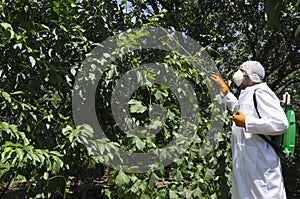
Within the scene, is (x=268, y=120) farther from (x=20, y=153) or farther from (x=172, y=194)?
(x=20, y=153)

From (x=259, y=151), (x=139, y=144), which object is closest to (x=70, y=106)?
(x=139, y=144)

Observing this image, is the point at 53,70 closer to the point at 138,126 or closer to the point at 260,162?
the point at 138,126

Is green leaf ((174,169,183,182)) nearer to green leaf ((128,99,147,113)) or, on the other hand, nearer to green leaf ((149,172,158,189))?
green leaf ((149,172,158,189))

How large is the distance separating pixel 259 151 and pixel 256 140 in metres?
0.07

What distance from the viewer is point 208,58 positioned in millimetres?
3559

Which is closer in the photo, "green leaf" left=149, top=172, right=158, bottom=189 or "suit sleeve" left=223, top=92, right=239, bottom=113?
"green leaf" left=149, top=172, right=158, bottom=189

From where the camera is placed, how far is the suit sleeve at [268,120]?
2.52m

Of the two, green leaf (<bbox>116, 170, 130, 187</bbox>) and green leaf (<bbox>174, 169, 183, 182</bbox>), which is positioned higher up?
green leaf (<bbox>116, 170, 130, 187</bbox>)

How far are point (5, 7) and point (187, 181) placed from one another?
5.87 ft

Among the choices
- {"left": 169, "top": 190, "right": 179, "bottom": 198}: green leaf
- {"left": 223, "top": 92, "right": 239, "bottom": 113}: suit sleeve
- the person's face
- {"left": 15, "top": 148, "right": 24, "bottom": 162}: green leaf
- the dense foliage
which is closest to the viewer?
{"left": 15, "top": 148, "right": 24, "bottom": 162}: green leaf

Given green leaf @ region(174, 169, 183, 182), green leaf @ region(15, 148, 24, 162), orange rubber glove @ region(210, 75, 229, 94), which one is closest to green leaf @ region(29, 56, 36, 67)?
green leaf @ region(15, 148, 24, 162)

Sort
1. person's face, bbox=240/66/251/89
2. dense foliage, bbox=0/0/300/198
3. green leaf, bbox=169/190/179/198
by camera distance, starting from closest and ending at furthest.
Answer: dense foliage, bbox=0/0/300/198 < person's face, bbox=240/66/251/89 < green leaf, bbox=169/190/179/198

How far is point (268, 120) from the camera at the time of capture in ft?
8.27

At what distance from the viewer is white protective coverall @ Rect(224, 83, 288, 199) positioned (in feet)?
8.30
